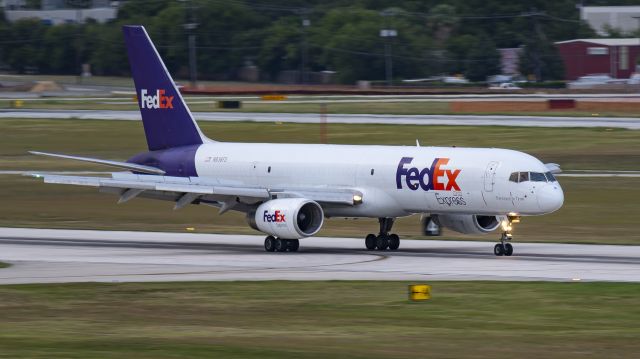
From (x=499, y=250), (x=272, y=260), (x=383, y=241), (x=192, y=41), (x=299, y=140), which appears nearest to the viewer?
(x=272, y=260)

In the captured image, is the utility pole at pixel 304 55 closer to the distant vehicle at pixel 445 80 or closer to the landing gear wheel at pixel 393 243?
the distant vehicle at pixel 445 80

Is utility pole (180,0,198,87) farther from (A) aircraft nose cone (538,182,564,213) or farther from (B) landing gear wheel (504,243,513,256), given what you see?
(A) aircraft nose cone (538,182,564,213)

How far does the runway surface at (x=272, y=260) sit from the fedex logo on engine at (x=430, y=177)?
229 centimetres

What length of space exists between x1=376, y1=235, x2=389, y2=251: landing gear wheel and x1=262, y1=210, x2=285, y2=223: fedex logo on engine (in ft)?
12.4

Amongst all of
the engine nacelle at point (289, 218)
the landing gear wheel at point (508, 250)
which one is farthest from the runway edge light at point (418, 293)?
the engine nacelle at point (289, 218)

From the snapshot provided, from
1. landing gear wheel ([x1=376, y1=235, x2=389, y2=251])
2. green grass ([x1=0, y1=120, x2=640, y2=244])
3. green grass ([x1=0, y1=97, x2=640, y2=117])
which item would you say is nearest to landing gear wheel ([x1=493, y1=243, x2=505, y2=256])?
landing gear wheel ([x1=376, y1=235, x2=389, y2=251])

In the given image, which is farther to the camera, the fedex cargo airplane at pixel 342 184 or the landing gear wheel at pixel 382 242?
the landing gear wheel at pixel 382 242

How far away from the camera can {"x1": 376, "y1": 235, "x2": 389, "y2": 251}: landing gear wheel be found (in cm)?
4594

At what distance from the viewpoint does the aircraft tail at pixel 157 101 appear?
2032 inches

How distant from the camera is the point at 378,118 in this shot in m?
104

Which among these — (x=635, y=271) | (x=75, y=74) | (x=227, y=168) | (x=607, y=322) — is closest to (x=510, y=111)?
(x=227, y=168)

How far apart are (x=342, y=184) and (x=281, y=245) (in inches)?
120

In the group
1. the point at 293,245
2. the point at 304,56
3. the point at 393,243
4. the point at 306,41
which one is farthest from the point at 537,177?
the point at 306,41

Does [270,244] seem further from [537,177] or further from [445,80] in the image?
[445,80]
